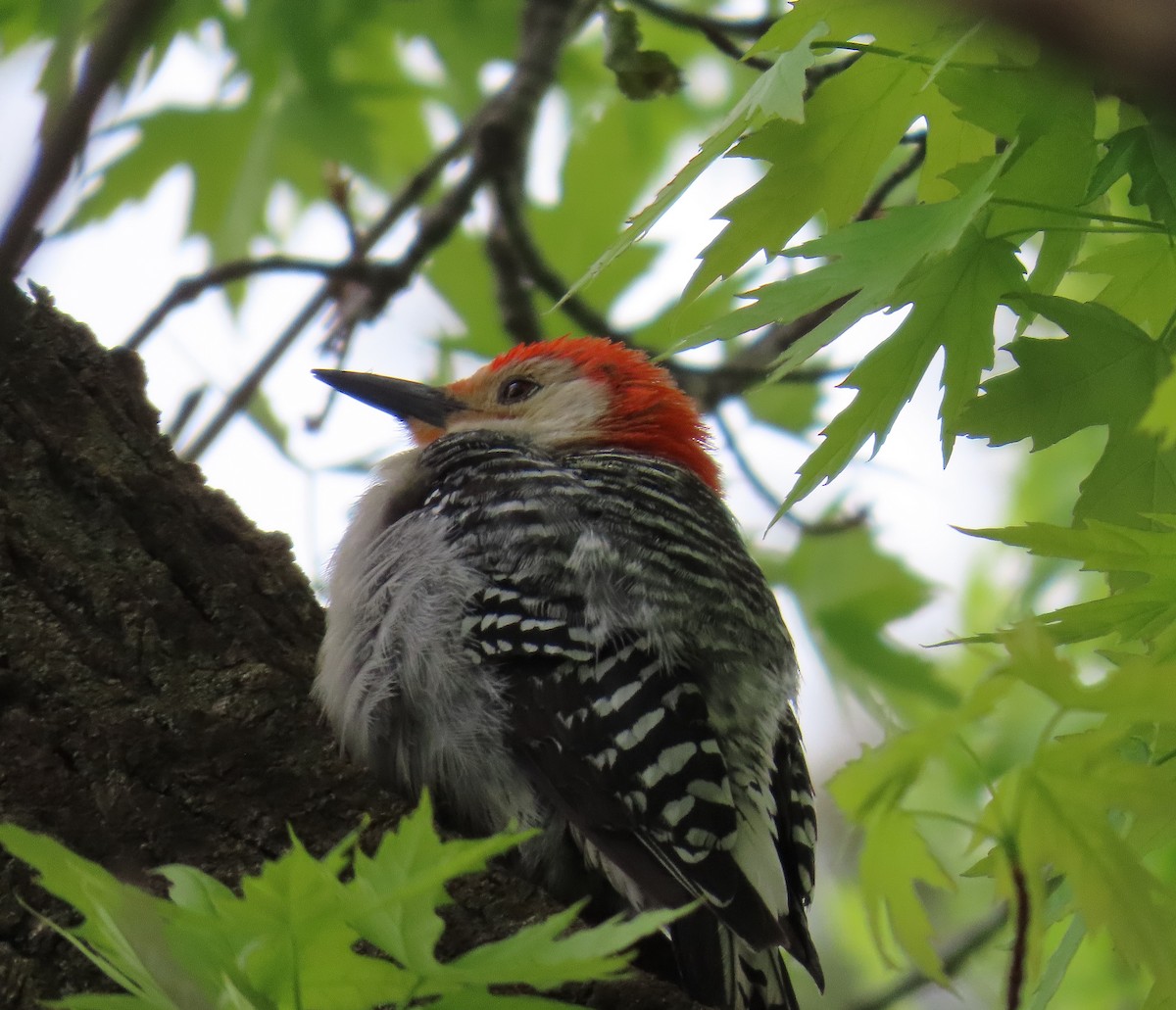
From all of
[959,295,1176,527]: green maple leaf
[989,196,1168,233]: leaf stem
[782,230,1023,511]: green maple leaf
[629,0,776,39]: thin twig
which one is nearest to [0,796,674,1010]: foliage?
[782,230,1023,511]: green maple leaf

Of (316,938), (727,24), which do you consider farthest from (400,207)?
(316,938)

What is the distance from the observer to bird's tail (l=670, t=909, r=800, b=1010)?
2.51m

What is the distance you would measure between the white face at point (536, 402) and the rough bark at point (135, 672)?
4.63 feet

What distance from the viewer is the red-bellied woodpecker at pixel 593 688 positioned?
2.65 m

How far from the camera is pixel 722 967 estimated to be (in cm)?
254

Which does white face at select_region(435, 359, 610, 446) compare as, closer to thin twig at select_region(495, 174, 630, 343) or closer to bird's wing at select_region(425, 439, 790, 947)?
thin twig at select_region(495, 174, 630, 343)

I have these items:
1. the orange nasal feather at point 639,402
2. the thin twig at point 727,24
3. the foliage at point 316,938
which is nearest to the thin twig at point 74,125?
the foliage at point 316,938

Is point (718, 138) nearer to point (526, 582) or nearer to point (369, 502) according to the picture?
point (526, 582)

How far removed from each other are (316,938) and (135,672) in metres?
1.15

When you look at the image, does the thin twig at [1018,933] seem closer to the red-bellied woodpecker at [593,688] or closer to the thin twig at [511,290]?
the red-bellied woodpecker at [593,688]

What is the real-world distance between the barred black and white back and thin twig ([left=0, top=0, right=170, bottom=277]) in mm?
1782

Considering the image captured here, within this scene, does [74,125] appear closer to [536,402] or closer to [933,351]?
[933,351]

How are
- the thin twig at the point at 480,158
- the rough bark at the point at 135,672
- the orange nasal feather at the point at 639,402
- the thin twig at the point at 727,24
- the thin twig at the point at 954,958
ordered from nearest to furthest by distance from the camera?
the rough bark at the point at 135,672
the thin twig at the point at 954,958
the thin twig at the point at 727,24
the orange nasal feather at the point at 639,402
the thin twig at the point at 480,158

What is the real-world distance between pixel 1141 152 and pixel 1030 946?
1331 millimetres
